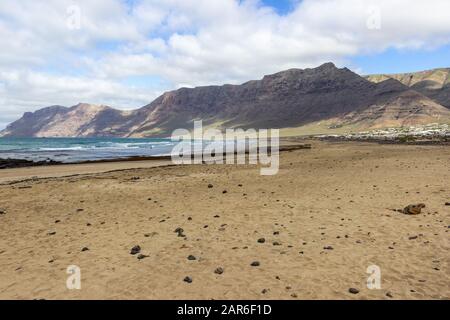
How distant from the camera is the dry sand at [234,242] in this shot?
6.87 m

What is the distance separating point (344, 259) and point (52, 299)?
576 centimetres

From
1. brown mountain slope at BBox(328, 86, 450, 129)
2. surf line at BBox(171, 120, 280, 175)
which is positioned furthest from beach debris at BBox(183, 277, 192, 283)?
brown mountain slope at BBox(328, 86, 450, 129)

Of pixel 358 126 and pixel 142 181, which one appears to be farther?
pixel 358 126

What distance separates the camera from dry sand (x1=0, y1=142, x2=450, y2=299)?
6867 mm

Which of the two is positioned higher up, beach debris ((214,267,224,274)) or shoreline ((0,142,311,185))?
beach debris ((214,267,224,274))

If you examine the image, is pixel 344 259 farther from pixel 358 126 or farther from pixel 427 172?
pixel 358 126

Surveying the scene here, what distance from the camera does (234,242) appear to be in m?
9.45

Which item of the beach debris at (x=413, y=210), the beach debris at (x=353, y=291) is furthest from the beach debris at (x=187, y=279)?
the beach debris at (x=413, y=210)

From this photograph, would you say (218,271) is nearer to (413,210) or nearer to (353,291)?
(353,291)

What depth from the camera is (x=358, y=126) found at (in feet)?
571

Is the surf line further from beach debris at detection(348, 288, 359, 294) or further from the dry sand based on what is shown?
beach debris at detection(348, 288, 359, 294)

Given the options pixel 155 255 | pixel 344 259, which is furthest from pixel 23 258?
pixel 344 259
